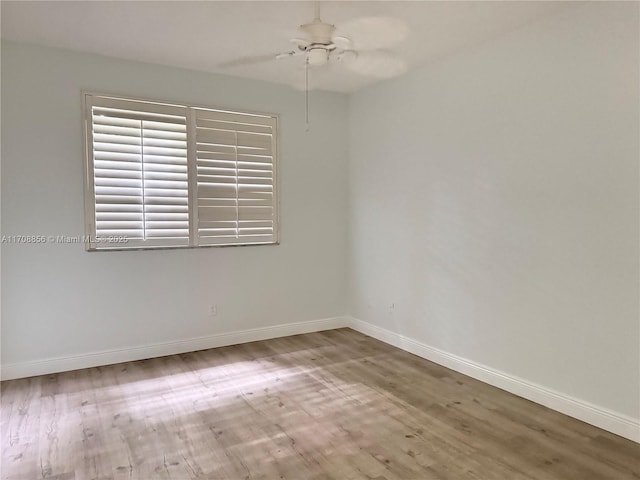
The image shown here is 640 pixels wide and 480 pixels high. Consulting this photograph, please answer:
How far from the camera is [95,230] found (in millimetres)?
3863

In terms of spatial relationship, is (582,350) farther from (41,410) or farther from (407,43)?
(41,410)

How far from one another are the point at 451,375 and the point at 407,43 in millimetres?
2702

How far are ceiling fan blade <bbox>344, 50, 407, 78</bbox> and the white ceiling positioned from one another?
0.08m

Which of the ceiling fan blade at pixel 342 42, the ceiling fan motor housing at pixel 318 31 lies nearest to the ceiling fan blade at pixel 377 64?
the ceiling fan blade at pixel 342 42

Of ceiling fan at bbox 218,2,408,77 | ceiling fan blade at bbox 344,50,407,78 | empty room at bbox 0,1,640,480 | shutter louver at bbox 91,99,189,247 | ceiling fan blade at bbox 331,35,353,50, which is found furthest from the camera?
shutter louver at bbox 91,99,189,247

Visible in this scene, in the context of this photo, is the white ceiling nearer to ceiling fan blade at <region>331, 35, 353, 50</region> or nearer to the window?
ceiling fan blade at <region>331, 35, 353, 50</region>

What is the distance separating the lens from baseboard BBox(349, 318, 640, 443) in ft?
9.02

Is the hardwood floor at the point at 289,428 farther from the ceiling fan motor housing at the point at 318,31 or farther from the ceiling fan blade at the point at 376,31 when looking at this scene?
the ceiling fan blade at the point at 376,31

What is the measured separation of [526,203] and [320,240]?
237 centimetres

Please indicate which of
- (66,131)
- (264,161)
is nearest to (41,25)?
(66,131)

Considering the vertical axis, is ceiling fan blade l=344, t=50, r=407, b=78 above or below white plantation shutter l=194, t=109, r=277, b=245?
above

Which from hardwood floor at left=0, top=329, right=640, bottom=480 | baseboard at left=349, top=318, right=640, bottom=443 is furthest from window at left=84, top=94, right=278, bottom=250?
baseboard at left=349, top=318, right=640, bottom=443

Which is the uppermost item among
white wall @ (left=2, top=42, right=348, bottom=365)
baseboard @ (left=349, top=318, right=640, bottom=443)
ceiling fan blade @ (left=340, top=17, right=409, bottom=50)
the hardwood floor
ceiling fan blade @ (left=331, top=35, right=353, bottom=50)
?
ceiling fan blade @ (left=340, top=17, right=409, bottom=50)

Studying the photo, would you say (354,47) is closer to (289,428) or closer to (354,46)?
(354,46)
